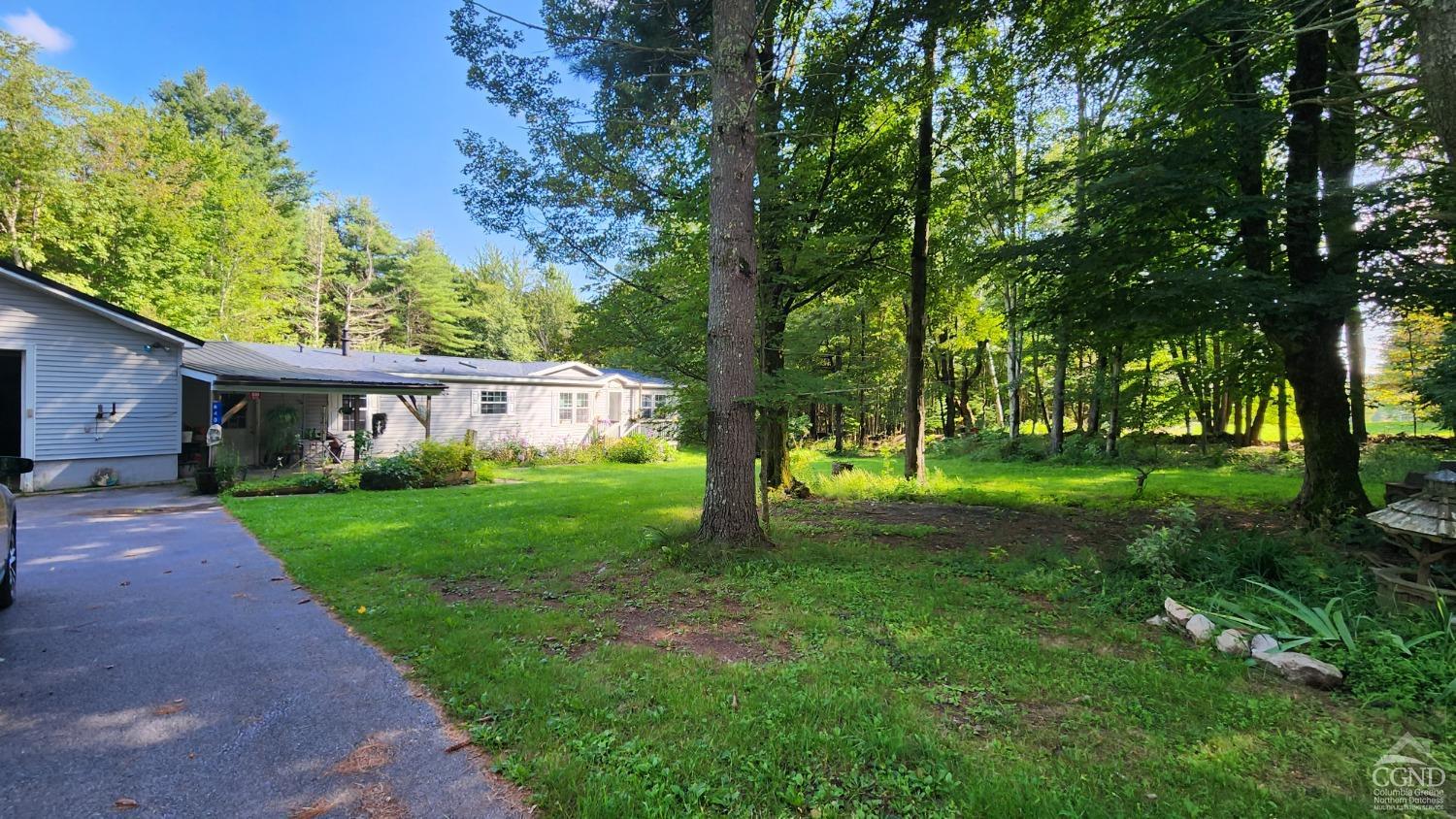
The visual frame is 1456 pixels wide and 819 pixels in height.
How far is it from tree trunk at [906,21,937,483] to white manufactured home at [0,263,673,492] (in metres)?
4.62

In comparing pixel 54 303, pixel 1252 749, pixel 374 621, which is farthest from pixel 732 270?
pixel 54 303

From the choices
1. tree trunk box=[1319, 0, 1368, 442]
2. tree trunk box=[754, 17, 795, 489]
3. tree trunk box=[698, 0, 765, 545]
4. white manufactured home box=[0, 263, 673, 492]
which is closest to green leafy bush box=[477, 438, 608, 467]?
white manufactured home box=[0, 263, 673, 492]

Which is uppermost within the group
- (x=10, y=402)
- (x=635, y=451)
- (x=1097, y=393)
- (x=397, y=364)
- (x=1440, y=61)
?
(x=397, y=364)

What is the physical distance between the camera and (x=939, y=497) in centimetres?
949

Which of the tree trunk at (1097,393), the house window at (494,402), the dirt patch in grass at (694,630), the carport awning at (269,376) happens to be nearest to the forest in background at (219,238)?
the house window at (494,402)

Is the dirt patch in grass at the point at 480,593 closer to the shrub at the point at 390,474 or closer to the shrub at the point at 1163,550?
the shrub at the point at 1163,550

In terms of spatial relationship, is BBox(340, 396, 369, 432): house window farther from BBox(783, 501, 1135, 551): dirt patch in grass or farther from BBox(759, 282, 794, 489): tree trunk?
BBox(783, 501, 1135, 551): dirt patch in grass

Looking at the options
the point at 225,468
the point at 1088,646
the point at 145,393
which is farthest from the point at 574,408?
the point at 1088,646

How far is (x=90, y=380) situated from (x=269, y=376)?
298cm

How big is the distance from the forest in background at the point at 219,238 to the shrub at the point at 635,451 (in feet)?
12.7

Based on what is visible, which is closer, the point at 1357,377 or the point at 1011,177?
the point at 1011,177

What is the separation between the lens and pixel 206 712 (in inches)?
114

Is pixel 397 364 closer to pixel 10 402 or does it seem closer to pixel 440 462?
pixel 440 462

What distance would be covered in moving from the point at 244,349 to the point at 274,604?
47.7ft
